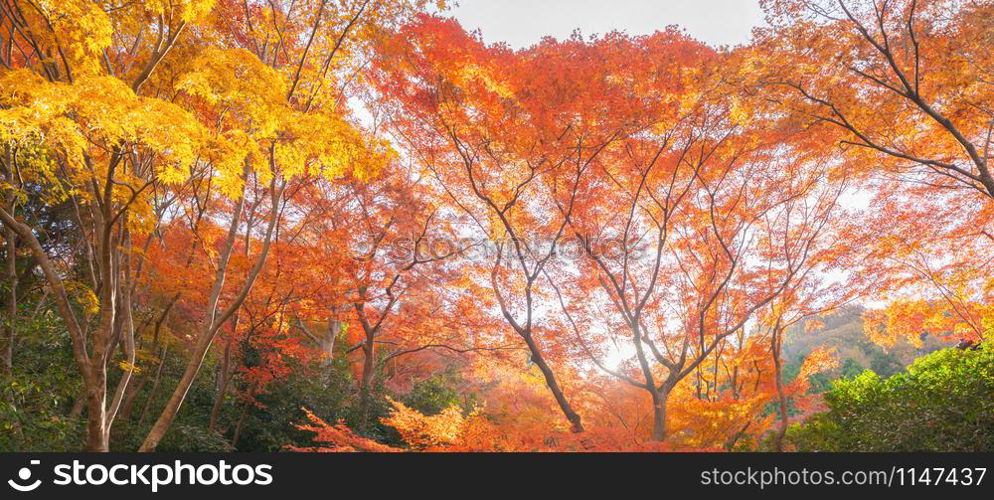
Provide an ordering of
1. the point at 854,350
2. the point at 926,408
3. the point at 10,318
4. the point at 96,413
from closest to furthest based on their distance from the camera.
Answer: the point at 96,413 < the point at 10,318 < the point at 926,408 < the point at 854,350

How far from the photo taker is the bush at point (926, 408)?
24.0 ft

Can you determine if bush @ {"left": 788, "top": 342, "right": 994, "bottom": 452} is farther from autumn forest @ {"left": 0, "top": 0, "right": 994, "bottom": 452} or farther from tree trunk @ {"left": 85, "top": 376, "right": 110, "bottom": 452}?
tree trunk @ {"left": 85, "top": 376, "right": 110, "bottom": 452}

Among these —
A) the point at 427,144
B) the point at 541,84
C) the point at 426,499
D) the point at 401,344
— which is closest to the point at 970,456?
the point at 426,499

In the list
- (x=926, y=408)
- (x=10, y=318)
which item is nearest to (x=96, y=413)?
(x=10, y=318)

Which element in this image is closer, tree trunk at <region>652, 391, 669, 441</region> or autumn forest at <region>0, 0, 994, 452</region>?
autumn forest at <region>0, 0, 994, 452</region>

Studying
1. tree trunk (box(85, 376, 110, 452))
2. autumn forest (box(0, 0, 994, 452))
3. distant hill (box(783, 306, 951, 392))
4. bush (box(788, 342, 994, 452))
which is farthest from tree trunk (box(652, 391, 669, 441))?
distant hill (box(783, 306, 951, 392))

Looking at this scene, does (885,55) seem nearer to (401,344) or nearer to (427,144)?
(427,144)

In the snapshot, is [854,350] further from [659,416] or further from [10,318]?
[10,318]

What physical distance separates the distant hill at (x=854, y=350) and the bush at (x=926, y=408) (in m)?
13.2

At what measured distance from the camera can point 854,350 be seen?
33.5 meters

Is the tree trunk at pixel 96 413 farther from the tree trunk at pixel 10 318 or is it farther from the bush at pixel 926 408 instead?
the bush at pixel 926 408

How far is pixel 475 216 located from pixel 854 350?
3376cm

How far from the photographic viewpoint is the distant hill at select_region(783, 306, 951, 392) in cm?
2848

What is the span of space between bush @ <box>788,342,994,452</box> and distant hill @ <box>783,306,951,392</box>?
13213 millimetres
